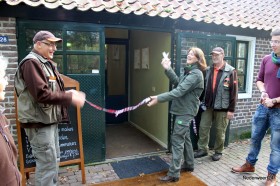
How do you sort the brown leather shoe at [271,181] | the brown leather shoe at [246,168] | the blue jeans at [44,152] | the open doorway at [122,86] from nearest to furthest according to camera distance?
the blue jeans at [44,152] < the brown leather shoe at [271,181] < the brown leather shoe at [246,168] < the open doorway at [122,86]

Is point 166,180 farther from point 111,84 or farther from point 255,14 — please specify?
point 255,14

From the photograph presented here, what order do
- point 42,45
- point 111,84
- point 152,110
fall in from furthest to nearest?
1. point 111,84
2. point 152,110
3. point 42,45

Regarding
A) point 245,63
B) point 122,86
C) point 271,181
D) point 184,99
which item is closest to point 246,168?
point 271,181

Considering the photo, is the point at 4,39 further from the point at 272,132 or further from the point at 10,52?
the point at 272,132

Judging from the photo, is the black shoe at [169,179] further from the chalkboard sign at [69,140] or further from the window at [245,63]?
the window at [245,63]

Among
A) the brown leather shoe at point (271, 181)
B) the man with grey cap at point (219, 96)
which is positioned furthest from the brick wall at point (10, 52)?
the brown leather shoe at point (271, 181)

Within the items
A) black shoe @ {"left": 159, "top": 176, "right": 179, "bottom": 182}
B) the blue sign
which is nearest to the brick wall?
the blue sign

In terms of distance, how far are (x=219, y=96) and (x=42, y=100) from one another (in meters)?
3.15

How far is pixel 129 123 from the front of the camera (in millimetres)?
7230

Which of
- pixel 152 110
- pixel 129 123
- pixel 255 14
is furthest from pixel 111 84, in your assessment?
pixel 255 14

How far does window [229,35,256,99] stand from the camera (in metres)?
5.89

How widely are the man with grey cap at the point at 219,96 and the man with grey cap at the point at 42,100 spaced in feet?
8.72

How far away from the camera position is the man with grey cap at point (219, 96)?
4.49 metres

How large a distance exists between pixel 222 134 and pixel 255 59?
2.39m
